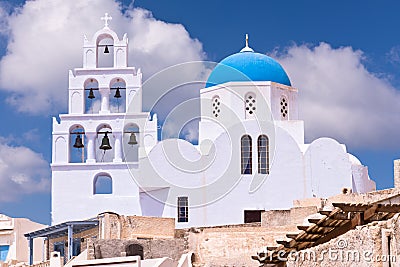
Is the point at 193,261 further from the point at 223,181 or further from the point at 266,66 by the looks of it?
the point at 266,66

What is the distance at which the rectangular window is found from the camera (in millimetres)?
29531

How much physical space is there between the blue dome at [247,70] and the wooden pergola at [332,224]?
698 inches

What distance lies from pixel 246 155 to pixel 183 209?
9.58 ft

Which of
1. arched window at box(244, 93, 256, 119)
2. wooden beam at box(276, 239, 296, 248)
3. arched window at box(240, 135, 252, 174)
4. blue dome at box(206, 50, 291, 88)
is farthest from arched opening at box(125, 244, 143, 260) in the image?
wooden beam at box(276, 239, 296, 248)

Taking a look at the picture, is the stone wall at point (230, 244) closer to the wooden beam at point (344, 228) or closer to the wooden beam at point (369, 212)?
the wooden beam at point (344, 228)

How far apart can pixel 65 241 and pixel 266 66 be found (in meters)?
9.69

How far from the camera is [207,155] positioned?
99.3ft

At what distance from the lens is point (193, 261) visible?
23.1 meters

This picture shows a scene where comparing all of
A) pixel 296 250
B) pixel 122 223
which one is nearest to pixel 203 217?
pixel 122 223

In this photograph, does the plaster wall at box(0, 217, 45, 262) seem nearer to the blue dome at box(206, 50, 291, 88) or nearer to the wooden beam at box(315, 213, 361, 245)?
the blue dome at box(206, 50, 291, 88)

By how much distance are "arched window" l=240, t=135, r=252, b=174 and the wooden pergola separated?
51.9 ft

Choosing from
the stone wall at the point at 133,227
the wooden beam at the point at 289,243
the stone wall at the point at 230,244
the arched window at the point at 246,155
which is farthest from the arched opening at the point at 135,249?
the wooden beam at the point at 289,243

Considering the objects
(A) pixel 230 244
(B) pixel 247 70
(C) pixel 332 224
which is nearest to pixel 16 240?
(B) pixel 247 70

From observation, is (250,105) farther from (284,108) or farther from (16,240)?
(16,240)
